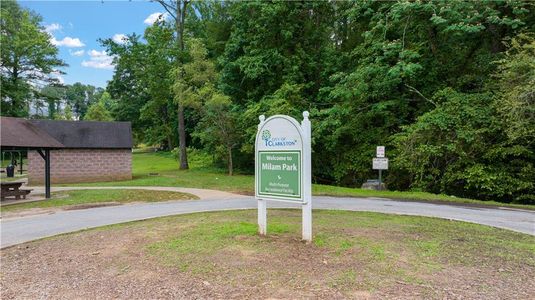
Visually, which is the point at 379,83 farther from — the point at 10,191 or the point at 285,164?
the point at 10,191

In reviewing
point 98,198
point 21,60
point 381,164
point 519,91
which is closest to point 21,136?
point 98,198

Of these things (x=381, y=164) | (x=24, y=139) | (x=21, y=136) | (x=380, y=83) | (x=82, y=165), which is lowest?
(x=82, y=165)

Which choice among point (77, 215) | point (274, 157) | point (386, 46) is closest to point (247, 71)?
point (386, 46)

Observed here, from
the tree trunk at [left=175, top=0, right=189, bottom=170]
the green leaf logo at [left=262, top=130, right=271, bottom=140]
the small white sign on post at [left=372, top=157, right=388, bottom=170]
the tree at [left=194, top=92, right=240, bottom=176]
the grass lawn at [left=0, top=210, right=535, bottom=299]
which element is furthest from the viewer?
the tree trunk at [left=175, top=0, right=189, bottom=170]

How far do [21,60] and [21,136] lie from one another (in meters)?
30.4

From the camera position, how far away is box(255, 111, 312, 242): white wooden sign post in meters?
6.39

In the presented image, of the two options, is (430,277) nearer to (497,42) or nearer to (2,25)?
(497,42)

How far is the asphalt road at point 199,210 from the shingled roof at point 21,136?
4.36m

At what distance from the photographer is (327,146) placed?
2148 centimetres

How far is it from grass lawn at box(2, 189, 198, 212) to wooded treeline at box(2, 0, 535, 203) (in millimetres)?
8233

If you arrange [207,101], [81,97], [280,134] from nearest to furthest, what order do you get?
[280,134] < [207,101] < [81,97]

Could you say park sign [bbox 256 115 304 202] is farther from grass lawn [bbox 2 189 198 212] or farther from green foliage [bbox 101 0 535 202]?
green foliage [bbox 101 0 535 202]

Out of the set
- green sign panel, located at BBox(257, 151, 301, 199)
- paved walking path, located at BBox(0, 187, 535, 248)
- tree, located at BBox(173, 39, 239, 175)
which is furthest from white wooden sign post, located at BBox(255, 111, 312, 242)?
tree, located at BBox(173, 39, 239, 175)

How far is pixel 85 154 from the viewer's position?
22125 mm
